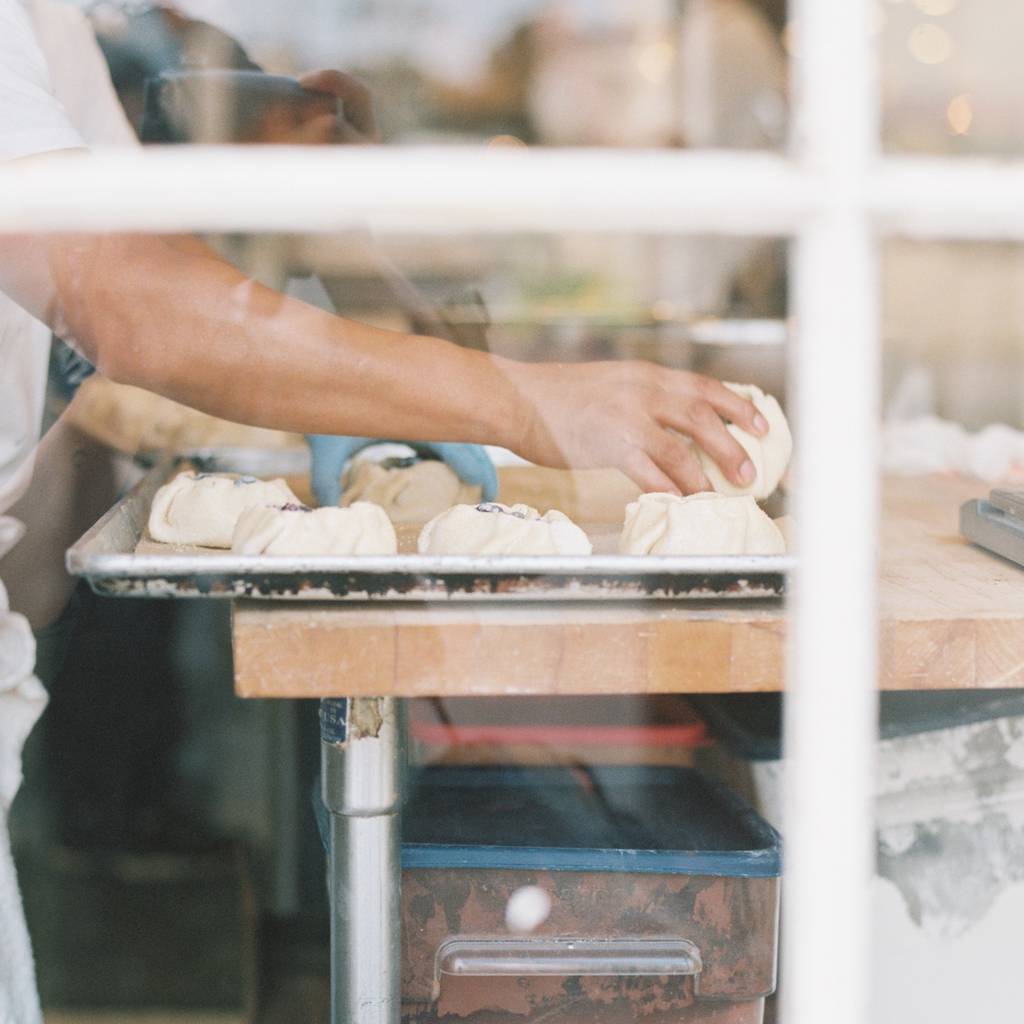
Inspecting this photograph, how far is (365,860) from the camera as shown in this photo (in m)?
0.86

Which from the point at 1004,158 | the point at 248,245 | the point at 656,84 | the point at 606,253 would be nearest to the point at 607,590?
the point at 1004,158

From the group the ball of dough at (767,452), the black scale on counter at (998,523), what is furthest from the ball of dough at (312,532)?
the black scale on counter at (998,523)

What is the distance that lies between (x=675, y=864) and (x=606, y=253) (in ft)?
8.48

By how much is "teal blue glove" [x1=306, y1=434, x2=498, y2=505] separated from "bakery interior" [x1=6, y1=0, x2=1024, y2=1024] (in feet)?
0.05

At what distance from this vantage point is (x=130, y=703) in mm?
1704

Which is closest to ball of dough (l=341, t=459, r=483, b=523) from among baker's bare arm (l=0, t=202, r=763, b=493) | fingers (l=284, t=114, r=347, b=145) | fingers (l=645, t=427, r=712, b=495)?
baker's bare arm (l=0, t=202, r=763, b=493)

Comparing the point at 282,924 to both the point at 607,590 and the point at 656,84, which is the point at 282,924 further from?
the point at 656,84

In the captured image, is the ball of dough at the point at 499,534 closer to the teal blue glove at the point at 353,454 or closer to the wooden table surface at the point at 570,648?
the wooden table surface at the point at 570,648

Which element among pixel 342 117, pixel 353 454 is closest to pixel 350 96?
pixel 342 117

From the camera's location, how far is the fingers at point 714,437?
981 mm

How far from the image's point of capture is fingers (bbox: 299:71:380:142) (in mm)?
1318

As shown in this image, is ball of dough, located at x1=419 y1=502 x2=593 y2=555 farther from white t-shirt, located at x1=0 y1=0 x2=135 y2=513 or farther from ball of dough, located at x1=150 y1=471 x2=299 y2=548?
white t-shirt, located at x1=0 y1=0 x2=135 y2=513

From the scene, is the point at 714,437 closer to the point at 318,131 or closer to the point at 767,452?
the point at 767,452

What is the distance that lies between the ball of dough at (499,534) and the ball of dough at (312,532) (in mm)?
44
